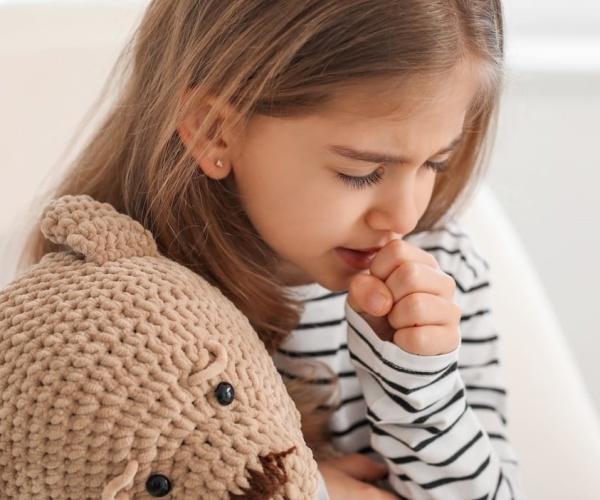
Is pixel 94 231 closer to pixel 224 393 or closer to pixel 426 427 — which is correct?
pixel 224 393

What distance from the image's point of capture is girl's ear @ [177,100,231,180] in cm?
63

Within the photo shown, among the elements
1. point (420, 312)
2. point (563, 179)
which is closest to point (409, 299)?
point (420, 312)

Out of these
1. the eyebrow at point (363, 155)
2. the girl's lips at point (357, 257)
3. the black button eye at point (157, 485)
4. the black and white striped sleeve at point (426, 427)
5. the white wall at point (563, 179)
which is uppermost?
the white wall at point (563, 179)

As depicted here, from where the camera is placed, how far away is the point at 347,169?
0.61 m

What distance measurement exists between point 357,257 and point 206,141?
153 mm

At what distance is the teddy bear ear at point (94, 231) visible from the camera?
0.56m

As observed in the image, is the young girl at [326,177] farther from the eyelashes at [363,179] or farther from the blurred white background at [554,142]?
the blurred white background at [554,142]

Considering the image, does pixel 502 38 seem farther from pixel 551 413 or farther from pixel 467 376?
pixel 551 413

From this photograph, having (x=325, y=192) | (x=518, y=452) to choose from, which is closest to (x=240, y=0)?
(x=325, y=192)

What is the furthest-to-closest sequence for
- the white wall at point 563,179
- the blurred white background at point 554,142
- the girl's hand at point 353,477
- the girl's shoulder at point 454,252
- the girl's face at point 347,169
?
the white wall at point 563,179
the blurred white background at point 554,142
the girl's shoulder at point 454,252
the girl's hand at point 353,477
the girl's face at point 347,169

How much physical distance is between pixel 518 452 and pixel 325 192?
444mm

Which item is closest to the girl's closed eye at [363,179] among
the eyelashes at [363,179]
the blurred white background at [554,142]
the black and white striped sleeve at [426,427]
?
the eyelashes at [363,179]

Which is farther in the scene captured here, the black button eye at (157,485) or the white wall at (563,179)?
the white wall at (563,179)

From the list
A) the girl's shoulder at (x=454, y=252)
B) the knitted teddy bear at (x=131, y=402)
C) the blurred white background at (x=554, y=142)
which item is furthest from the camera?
the blurred white background at (x=554, y=142)
